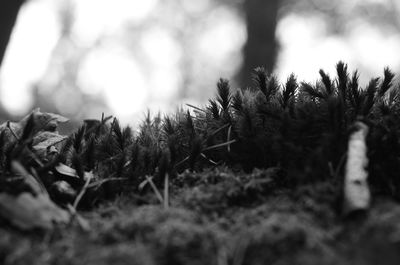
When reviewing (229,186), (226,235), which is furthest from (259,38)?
(226,235)

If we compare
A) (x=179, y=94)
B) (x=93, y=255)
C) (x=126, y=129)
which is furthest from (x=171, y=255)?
(x=179, y=94)

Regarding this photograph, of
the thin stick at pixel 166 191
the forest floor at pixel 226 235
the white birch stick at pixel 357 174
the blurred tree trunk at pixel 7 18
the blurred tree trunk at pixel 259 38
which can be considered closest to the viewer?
Result: the forest floor at pixel 226 235

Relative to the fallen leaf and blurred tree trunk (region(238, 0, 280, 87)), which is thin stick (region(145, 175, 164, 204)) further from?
blurred tree trunk (region(238, 0, 280, 87))

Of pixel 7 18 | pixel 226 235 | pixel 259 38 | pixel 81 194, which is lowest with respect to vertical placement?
pixel 226 235

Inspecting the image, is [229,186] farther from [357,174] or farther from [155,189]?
[357,174]

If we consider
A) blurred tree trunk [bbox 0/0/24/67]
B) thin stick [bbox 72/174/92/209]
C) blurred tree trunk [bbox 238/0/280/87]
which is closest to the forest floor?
thin stick [bbox 72/174/92/209]

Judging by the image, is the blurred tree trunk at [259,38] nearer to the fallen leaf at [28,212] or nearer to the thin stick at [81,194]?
the thin stick at [81,194]

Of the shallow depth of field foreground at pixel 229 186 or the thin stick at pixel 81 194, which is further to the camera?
the thin stick at pixel 81 194

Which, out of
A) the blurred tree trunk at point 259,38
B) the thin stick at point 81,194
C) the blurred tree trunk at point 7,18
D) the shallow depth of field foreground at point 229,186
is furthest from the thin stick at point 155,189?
the blurred tree trunk at point 259,38
